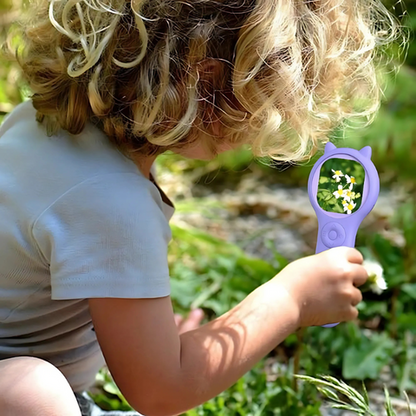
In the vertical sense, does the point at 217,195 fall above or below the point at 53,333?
below

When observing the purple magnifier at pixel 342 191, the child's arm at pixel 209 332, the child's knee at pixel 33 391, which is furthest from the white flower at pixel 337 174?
the child's knee at pixel 33 391

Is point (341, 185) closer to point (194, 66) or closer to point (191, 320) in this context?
point (194, 66)

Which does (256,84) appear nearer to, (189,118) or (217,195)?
(189,118)

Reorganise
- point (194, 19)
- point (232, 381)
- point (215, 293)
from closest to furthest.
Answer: point (194, 19)
point (232, 381)
point (215, 293)

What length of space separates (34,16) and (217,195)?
50.5 inches

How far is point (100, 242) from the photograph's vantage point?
0.83 m

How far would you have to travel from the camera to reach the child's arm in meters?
0.84

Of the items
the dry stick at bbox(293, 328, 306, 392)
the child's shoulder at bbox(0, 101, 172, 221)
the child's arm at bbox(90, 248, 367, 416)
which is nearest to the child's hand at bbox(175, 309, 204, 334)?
the dry stick at bbox(293, 328, 306, 392)

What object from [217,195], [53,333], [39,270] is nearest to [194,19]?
[39,270]

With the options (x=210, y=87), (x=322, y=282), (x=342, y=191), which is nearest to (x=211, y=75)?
(x=210, y=87)

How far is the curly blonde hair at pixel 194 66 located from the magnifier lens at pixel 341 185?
5cm

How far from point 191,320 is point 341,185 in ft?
1.84

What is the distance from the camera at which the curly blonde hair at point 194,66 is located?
2.70ft

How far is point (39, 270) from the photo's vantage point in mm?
894
